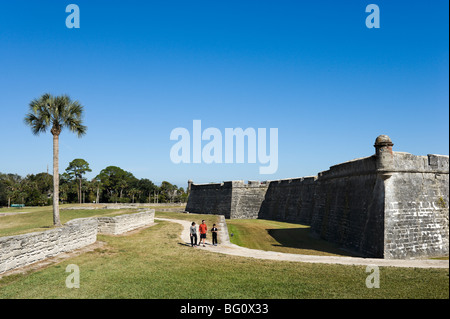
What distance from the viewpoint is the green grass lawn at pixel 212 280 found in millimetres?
7547

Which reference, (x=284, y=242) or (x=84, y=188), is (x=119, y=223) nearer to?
(x=284, y=242)

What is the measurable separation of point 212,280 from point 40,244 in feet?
23.6

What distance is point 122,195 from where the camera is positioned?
67875 mm

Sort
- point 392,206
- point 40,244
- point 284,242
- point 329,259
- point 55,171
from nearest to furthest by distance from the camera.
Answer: point 40,244 < point 329,259 < point 392,206 < point 55,171 < point 284,242

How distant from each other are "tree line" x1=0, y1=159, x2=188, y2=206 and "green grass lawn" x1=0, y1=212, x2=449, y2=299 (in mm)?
50641

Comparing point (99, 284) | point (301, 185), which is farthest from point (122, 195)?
point (99, 284)

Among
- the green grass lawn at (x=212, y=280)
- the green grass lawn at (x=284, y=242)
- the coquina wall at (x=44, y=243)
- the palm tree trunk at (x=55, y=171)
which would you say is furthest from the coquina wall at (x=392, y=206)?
the palm tree trunk at (x=55, y=171)

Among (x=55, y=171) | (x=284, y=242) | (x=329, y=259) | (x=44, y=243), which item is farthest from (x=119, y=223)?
(x=329, y=259)

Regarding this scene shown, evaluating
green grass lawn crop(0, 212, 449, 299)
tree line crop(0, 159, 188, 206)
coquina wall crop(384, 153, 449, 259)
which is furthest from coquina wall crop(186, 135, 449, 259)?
tree line crop(0, 159, 188, 206)

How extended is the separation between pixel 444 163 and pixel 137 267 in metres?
15.7

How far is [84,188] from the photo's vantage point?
61.0 meters

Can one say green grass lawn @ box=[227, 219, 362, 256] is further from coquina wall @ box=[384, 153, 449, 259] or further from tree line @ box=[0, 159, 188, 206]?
tree line @ box=[0, 159, 188, 206]

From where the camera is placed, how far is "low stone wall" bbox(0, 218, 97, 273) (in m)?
9.55

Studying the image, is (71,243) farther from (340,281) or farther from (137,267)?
(340,281)
